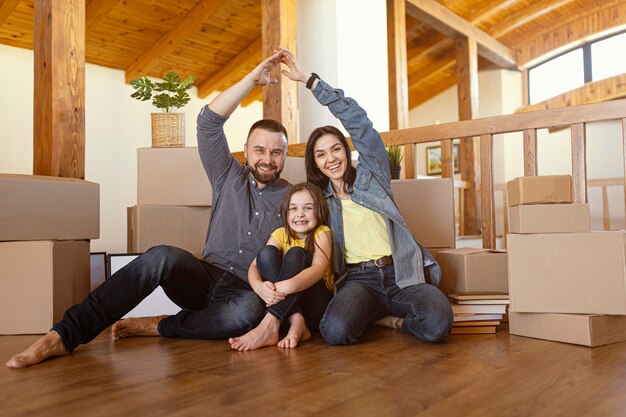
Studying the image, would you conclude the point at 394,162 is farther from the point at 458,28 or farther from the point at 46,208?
the point at 458,28

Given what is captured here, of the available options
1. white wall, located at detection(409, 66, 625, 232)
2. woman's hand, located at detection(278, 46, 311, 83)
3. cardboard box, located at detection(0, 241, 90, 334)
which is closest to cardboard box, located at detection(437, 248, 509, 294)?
woman's hand, located at detection(278, 46, 311, 83)

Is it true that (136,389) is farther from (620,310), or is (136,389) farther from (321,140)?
(620,310)

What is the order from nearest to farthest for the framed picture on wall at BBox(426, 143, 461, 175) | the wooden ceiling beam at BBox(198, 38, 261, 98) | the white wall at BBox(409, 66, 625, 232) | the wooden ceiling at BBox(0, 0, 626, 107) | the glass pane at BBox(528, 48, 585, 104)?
the wooden ceiling at BBox(0, 0, 626, 107), the wooden ceiling beam at BBox(198, 38, 261, 98), the white wall at BBox(409, 66, 625, 232), the glass pane at BBox(528, 48, 585, 104), the framed picture on wall at BBox(426, 143, 461, 175)

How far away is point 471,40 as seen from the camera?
6848mm

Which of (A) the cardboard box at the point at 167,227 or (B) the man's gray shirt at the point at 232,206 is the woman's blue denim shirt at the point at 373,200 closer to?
(B) the man's gray shirt at the point at 232,206

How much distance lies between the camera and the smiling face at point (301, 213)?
2.07 metres

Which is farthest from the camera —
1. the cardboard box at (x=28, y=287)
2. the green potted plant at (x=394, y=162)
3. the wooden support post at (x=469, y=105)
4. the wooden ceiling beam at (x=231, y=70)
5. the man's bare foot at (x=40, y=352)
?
the wooden support post at (x=469, y=105)

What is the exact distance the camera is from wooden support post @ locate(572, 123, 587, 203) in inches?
99.6

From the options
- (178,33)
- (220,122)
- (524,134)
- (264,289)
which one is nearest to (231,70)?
(178,33)

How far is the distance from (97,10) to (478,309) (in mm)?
4016

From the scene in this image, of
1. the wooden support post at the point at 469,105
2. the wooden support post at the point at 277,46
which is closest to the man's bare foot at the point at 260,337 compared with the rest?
the wooden support post at the point at 277,46

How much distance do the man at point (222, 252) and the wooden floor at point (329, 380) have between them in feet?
0.40

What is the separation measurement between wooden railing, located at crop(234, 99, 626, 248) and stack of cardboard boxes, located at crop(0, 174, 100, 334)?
1.66 metres

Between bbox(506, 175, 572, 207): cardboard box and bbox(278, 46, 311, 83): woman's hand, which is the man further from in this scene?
bbox(506, 175, 572, 207): cardboard box
